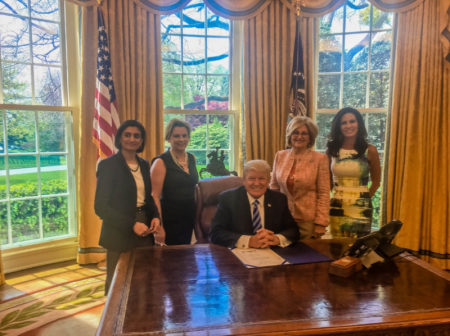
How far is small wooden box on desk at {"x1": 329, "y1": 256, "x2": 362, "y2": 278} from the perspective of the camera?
136 cm

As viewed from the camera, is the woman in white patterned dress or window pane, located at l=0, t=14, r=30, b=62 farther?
window pane, located at l=0, t=14, r=30, b=62

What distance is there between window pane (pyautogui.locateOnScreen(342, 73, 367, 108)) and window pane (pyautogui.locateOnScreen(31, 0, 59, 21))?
9.94 ft

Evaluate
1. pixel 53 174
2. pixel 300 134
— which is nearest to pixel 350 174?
pixel 300 134

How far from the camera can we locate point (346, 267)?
53.5 inches

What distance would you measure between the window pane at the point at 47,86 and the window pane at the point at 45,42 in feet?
0.28

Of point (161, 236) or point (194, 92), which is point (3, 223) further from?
point (194, 92)

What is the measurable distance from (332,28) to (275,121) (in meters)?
1.21

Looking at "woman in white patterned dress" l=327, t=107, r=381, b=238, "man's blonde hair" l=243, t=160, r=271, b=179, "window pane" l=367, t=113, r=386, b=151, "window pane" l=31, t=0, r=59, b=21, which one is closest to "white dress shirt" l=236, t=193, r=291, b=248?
"man's blonde hair" l=243, t=160, r=271, b=179

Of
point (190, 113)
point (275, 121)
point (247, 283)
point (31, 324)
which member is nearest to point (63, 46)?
point (190, 113)

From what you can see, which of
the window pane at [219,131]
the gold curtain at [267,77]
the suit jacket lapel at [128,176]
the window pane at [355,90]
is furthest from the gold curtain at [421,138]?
the suit jacket lapel at [128,176]

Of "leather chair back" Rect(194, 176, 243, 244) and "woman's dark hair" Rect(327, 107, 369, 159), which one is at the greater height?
"woman's dark hair" Rect(327, 107, 369, 159)

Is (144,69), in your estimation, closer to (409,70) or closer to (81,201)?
(81,201)

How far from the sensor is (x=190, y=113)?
12.1 feet

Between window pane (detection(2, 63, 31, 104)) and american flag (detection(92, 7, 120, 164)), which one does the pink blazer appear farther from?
window pane (detection(2, 63, 31, 104))
